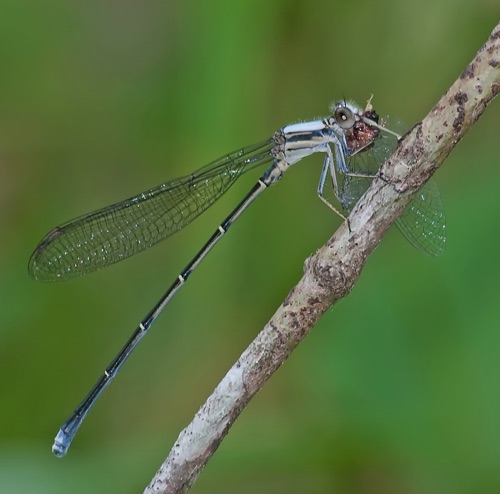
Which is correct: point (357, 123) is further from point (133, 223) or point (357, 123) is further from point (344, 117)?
point (133, 223)

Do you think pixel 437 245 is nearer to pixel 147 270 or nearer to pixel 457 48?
pixel 457 48

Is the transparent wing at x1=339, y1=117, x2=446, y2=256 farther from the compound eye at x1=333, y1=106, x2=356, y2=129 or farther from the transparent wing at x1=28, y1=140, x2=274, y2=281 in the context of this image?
the transparent wing at x1=28, y1=140, x2=274, y2=281

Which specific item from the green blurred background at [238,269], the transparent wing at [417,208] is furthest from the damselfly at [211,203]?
the green blurred background at [238,269]

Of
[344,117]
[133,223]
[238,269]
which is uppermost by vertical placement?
[344,117]

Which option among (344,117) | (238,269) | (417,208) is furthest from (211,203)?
(417,208)

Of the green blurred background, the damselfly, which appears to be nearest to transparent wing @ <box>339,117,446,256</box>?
the damselfly

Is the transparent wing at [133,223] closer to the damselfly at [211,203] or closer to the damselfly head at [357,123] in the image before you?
the damselfly at [211,203]
